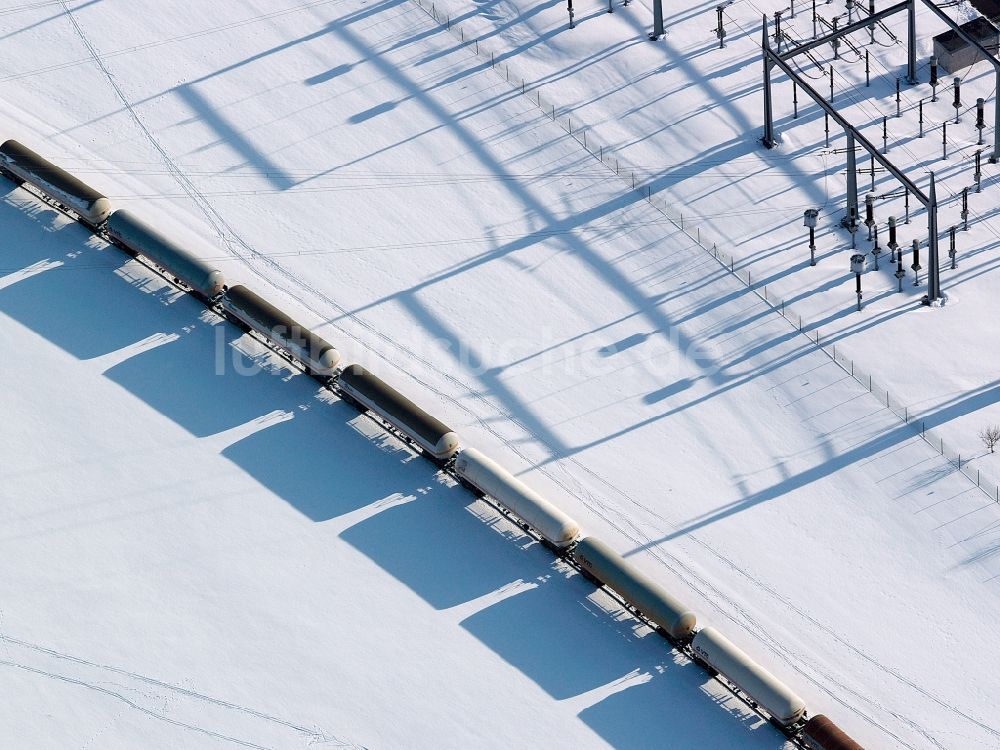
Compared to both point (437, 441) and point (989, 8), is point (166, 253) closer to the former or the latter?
point (437, 441)

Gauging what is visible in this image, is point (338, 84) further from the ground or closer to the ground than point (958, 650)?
further from the ground

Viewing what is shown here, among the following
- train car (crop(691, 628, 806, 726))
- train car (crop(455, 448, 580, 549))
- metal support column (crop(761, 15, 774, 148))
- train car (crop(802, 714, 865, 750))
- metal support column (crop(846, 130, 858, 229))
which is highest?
metal support column (crop(761, 15, 774, 148))

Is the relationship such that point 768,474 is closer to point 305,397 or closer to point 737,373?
point 737,373

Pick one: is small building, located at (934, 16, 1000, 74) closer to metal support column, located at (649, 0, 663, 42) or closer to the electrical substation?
the electrical substation

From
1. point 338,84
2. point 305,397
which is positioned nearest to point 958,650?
point 305,397

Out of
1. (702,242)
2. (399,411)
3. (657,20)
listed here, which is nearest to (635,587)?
(399,411)

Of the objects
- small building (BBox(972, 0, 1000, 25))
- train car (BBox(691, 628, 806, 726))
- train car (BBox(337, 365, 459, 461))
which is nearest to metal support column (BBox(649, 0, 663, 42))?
small building (BBox(972, 0, 1000, 25))
